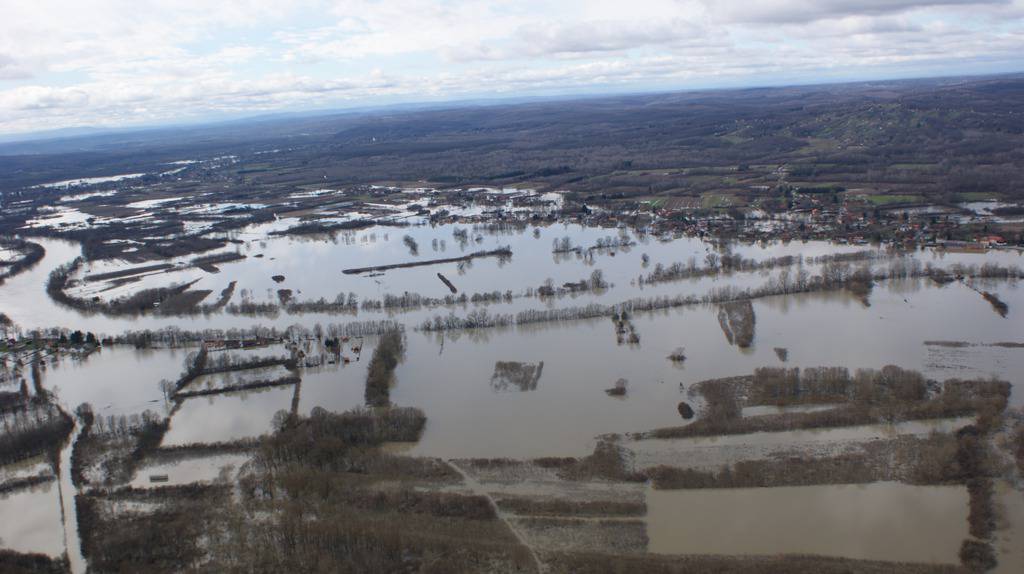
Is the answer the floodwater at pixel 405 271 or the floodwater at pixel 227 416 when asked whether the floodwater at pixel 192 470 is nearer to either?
the floodwater at pixel 227 416

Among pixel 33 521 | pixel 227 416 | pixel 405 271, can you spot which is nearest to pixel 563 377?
pixel 227 416

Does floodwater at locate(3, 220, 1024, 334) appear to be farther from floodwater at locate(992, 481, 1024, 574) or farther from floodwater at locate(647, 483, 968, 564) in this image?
floodwater at locate(992, 481, 1024, 574)

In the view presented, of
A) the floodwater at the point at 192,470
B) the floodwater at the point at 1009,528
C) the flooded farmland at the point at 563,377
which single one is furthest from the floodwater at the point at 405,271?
the floodwater at the point at 1009,528

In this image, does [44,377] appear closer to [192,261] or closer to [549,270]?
[192,261]

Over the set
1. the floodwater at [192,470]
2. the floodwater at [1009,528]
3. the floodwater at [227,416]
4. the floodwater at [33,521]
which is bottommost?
the floodwater at [1009,528]

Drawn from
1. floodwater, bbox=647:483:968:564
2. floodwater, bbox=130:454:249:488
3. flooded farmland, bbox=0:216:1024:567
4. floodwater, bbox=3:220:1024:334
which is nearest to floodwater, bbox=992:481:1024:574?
flooded farmland, bbox=0:216:1024:567

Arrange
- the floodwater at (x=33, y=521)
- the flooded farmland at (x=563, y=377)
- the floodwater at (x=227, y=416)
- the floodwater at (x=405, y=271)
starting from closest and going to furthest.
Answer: the flooded farmland at (x=563, y=377) → the floodwater at (x=33, y=521) → the floodwater at (x=227, y=416) → the floodwater at (x=405, y=271)

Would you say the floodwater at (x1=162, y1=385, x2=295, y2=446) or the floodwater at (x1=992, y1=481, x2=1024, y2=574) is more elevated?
the floodwater at (x1=162, y1=385, x2=295, y2=446)

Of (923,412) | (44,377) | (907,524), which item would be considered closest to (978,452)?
(923,412)
